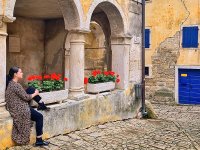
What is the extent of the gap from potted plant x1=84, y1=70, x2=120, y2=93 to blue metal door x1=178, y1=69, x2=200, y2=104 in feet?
26.8

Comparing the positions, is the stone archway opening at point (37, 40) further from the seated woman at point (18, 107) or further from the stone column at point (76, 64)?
the seated woman at point (18, 107)

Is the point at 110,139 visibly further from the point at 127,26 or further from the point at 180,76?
the point at 180,76

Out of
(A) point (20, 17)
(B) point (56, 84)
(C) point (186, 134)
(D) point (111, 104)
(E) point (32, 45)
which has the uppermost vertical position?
(A) point (20, 17)

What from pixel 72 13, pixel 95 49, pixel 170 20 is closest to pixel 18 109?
pixel 72 13

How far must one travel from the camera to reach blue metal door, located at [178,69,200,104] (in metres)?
14.8

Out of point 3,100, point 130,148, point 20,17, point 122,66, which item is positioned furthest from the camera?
point 20,17

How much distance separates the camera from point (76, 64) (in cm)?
626

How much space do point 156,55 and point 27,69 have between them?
27.0ft

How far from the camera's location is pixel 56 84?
5.64 metres

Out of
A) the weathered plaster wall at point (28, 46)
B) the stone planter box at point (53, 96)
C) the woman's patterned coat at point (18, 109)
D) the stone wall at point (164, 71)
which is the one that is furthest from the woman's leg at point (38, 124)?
the stone wall at point (164, 71)

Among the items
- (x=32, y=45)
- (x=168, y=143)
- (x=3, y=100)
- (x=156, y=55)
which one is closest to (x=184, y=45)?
(x=156, y=55)

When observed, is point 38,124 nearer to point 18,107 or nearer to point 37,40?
point 18,107

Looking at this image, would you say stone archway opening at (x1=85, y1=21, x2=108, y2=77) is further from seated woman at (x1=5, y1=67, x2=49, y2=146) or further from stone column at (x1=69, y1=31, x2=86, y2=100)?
seated woman at (x1=5, y1=67, x2=49, y2=146)

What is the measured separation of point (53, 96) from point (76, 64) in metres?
1.04
